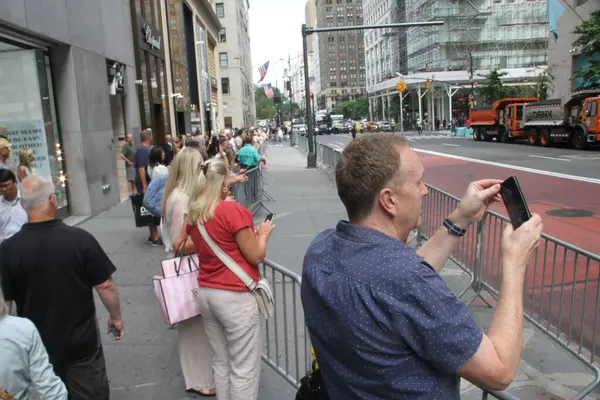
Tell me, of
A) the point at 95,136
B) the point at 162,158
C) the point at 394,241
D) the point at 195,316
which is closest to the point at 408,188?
the point at 394,241

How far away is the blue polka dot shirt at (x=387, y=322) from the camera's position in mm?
1430

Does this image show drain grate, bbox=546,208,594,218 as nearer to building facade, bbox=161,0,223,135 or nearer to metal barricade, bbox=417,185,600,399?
metal barricade, bbox=417,185,600,399

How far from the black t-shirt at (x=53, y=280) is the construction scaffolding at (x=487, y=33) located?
66.7 m

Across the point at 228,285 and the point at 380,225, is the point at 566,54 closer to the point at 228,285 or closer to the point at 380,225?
the point at 228,285

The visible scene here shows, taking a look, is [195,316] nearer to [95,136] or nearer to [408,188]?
[408,188]

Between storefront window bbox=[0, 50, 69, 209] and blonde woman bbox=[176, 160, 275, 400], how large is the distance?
7426 millimetres

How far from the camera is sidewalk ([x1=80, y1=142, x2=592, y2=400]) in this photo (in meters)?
4.04

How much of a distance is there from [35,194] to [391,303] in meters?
2.36

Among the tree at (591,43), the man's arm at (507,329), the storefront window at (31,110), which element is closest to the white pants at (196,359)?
the man's arm at (507,329)

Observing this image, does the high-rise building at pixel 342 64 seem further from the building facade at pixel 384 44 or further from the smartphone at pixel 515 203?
the smartphone at pixel 515 203

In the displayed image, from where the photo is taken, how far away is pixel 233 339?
11.4ft

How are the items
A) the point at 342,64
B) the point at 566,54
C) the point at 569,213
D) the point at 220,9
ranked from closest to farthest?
the point at 569,213
the point at 566,54
the point at 220,9
the point at 342,64

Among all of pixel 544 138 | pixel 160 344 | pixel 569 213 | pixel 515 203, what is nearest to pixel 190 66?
pixel 544 138

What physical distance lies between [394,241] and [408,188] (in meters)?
0.21
